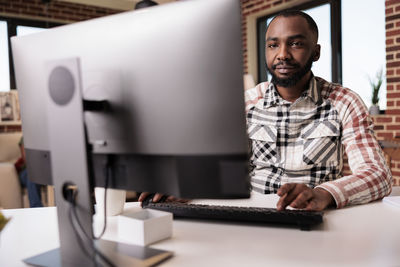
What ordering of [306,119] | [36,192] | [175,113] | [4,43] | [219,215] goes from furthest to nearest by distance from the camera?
[4,43], [36,192], [306,119], [219,215], [175,113]

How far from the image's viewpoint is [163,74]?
62cm

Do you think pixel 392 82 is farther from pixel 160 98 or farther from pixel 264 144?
pixel 160 98

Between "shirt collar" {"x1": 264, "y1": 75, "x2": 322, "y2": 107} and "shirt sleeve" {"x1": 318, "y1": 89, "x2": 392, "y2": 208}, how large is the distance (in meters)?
0.07

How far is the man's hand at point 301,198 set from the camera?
0.94 m

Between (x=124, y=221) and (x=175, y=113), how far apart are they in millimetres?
293

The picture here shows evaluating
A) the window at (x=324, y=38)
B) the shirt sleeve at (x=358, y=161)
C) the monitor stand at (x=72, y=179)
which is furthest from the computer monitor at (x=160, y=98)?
the window at (x=324, y=38)

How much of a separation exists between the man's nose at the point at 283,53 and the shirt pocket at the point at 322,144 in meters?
0.29

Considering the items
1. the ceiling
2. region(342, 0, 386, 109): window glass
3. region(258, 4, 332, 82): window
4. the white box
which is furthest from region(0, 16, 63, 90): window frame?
the white box

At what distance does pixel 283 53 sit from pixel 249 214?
0.80 metres

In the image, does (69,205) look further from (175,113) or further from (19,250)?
(175,113)

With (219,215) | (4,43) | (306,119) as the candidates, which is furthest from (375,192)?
(4,43)

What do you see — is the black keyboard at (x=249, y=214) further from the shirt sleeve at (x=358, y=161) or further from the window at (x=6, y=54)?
the window at (x=6, y=54)

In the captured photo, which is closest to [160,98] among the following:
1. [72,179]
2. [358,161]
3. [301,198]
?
[72,179]

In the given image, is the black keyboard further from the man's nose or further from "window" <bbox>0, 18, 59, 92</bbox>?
"window" <bbox>0, 18, 59, 92</bbox>
